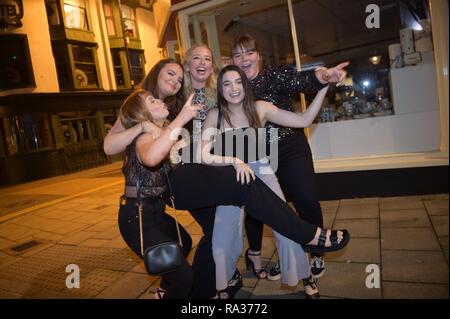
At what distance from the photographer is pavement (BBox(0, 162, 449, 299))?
2.70m

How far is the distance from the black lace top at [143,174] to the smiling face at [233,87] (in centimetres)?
79

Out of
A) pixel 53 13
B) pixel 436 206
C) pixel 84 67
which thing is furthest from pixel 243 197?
pixel 53 13

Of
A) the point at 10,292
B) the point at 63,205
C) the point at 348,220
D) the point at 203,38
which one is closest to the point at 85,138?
the point at 63,205

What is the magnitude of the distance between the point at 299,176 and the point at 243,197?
0.68 metres

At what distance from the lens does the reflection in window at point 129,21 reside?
785 inches

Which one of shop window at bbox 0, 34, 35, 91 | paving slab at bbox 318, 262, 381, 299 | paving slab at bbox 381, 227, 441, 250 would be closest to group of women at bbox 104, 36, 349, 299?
paving slab at bbox 318, 262, 381, 299

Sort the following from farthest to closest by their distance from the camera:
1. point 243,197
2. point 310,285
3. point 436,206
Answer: point 436,206
point 310,285
point 243,197

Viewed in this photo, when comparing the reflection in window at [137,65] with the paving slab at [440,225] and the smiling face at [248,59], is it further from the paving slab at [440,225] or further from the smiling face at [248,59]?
the paving slab at [440,225]

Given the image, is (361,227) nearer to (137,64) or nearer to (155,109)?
(155,109)

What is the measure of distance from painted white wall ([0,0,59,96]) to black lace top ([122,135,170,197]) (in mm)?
15298

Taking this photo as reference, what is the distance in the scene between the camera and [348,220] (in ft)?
13.6

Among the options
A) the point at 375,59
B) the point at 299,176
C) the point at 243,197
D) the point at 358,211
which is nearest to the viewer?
the point at 243,197

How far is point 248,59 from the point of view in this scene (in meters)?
2.99

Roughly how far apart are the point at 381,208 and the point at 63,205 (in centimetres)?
686
